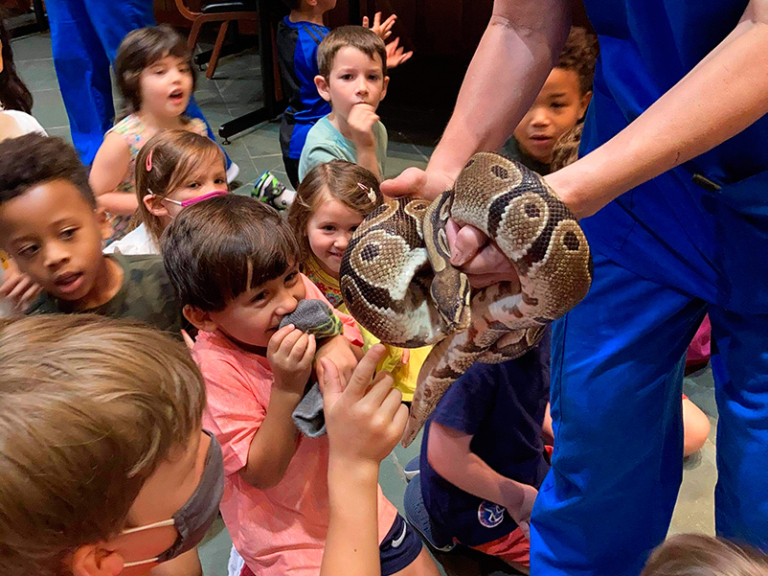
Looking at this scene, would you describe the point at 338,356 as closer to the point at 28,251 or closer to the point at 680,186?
the point at 680,186

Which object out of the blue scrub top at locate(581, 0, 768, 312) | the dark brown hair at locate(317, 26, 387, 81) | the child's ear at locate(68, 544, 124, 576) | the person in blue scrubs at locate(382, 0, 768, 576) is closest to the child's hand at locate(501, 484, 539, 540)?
the person in blue scrubs at locate(382, 0, 768, 576)

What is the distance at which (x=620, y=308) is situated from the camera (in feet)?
3.70

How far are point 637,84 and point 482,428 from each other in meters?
1.07

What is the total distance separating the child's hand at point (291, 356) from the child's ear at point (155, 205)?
123 cm

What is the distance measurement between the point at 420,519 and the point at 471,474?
0.34 m

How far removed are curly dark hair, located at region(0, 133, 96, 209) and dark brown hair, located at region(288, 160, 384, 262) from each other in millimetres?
677

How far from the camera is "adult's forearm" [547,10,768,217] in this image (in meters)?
0.81

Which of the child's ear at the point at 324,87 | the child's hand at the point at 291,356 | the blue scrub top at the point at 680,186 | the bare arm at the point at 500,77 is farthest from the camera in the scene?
the child's ear at the point at 324,87

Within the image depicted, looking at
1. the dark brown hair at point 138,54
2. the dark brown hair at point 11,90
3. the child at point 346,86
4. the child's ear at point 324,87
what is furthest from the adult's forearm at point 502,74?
the dark brown hair at point 11,90

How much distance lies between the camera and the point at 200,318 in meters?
1.53

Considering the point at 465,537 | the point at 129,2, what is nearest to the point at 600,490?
the point at 465,537

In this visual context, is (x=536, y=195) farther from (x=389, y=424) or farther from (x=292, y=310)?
(x=292, y=310)

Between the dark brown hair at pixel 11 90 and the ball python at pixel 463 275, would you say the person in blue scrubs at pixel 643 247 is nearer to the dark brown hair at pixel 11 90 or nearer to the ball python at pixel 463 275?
the ball python at pixel 463 275

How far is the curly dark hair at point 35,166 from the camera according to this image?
5.14 feet
